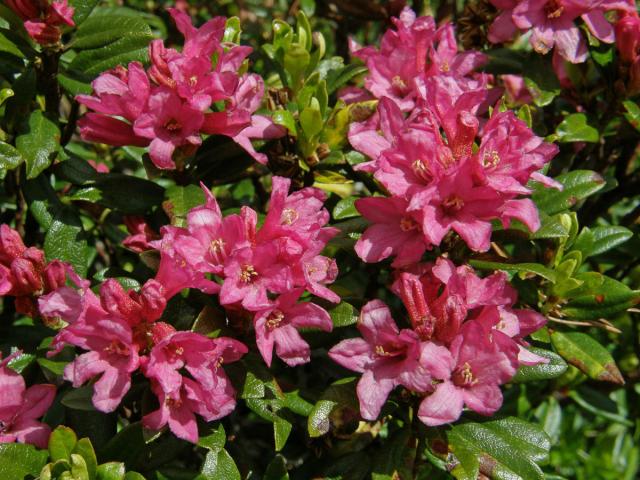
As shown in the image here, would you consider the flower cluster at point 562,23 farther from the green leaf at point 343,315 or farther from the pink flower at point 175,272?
the pink flower at point 175,272

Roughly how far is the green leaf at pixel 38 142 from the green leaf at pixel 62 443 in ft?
2.09

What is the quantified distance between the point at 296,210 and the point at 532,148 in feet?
1.86

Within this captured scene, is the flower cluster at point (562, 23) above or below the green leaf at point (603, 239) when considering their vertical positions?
above

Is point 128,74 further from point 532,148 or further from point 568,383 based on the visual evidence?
point 568,383

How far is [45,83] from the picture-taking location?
204cm

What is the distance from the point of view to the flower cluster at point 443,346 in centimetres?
154

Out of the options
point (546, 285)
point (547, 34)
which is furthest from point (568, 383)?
point (547, 34)

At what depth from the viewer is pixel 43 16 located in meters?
1.85

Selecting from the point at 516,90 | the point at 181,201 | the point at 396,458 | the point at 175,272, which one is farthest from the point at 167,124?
the point at 516,90

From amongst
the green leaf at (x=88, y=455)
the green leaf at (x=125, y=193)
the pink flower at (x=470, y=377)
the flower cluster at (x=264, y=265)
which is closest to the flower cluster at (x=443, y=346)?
the pink flower at (x=470, y=377)

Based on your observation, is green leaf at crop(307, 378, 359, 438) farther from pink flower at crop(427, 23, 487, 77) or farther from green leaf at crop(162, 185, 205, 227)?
pink flower at crop(427, 23, 487, 77)

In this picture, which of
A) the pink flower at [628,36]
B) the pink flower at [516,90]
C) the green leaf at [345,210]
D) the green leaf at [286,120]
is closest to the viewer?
the green leaf at [345,210]

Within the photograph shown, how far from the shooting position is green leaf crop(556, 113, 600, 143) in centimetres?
211

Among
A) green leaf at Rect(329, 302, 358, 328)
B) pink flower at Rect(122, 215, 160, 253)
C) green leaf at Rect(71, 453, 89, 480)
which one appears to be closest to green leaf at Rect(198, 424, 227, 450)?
green leaf at Rect(71, 453, 89, 480)
